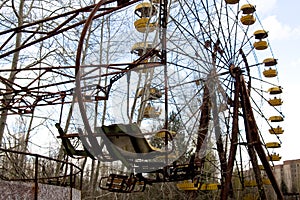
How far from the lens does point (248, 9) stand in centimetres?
1363

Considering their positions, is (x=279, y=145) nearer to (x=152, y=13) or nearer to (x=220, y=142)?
(x=220, y=142)

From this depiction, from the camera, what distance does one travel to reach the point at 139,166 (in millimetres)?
5047

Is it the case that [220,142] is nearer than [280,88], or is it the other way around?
[220,142]

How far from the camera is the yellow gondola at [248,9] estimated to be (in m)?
13.5

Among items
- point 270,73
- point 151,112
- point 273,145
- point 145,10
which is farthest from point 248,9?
point 273,145

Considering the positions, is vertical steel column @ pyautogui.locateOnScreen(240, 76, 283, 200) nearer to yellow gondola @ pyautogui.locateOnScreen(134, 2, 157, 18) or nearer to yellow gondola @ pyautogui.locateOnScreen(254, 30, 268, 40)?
yellow gondola @ pyautogui.locateOnScreen(134, 2, 157, 18)

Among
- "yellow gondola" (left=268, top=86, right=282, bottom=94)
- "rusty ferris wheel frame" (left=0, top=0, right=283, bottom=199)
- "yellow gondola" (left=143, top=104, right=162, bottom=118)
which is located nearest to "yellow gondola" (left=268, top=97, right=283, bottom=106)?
"yellow gondola" (left=268, top=86, right=282, bottom=94)

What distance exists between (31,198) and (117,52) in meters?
6.08

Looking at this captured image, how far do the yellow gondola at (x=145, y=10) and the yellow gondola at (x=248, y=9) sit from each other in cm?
306

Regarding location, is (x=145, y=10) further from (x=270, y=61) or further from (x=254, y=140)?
(x=254, y=140)

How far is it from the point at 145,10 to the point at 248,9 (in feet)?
11.6

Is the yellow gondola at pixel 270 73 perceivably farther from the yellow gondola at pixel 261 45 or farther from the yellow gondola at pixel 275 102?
the yellow gondola at pixel 261 45

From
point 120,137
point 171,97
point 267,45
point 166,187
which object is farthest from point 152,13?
point 120,137

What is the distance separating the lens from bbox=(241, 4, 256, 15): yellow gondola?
13.5 m
